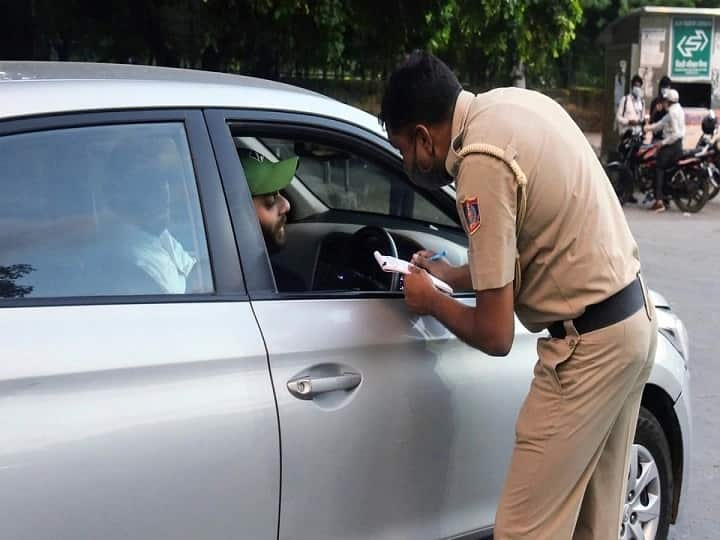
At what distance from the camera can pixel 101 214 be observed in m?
2.25

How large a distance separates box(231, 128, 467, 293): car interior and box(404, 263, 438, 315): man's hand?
0.23m

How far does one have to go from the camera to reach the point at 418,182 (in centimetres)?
256

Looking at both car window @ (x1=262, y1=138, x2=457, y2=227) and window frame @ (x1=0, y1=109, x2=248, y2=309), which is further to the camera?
car window @ (x1=262, y1=138, x2=457, y2=227)

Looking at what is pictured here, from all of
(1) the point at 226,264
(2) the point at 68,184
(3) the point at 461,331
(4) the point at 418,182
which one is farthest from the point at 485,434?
(2) the point at 68,184

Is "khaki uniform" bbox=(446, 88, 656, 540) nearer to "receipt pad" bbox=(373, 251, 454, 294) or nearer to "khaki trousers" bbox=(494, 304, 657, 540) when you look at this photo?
"khaki trousers" bbox=(494, 304, 657, 540)

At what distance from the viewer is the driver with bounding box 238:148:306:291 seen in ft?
9.37

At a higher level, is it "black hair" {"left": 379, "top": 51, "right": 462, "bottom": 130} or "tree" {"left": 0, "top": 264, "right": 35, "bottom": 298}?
"black hair" {"left": 379, "top": 51, "right": 462, "bottom": 130}

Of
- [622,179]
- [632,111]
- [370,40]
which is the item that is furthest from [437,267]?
[632,111]

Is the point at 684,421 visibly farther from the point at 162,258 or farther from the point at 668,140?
the point at 668,140

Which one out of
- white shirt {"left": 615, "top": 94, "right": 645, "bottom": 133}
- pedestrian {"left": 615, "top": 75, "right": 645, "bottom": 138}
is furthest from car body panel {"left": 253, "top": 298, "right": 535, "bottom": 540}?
white shirt {"left": 615, "top": 94, "right": 645, "bottom": 133}

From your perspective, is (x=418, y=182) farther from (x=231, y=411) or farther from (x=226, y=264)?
(x=231, y=411)

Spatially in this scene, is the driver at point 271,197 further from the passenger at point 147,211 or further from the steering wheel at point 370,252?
the passenger at point 147,211

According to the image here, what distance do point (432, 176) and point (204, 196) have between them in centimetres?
59

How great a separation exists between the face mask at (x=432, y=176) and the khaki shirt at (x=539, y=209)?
8cm
